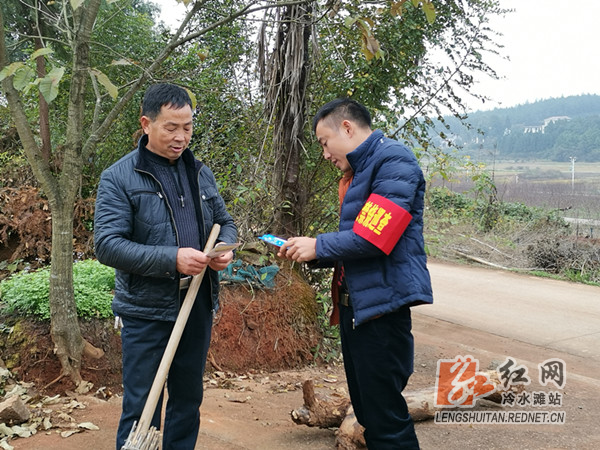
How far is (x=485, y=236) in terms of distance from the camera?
14.1 m

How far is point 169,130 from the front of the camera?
252cm

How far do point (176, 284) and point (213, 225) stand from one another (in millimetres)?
424

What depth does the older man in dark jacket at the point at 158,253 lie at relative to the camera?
240 cm

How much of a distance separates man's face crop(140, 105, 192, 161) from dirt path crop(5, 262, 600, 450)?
67.2 inches

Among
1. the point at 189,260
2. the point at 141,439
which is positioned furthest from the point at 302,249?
the point at 141,439

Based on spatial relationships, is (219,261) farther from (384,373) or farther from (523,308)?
(523,308)

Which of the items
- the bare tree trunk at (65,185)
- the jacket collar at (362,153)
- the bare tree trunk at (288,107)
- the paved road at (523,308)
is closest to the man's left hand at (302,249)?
the jacket collar at (362,153)

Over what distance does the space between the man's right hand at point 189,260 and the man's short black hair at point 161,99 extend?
0.63 metres

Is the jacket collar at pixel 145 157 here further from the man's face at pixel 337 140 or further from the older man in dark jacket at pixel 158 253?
the man's face at pixel 337 140

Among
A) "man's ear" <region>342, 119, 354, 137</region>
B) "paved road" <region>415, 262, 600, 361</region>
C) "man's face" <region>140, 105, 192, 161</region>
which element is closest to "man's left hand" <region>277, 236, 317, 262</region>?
"man's ear" <region>342, 119, 354, 137</region>

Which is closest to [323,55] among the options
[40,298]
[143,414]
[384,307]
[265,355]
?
[265,355]

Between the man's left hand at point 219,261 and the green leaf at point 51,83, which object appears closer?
the green leaf at point 51,83

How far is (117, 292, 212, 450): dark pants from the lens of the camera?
8.26 feet

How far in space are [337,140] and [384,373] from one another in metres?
1.08
